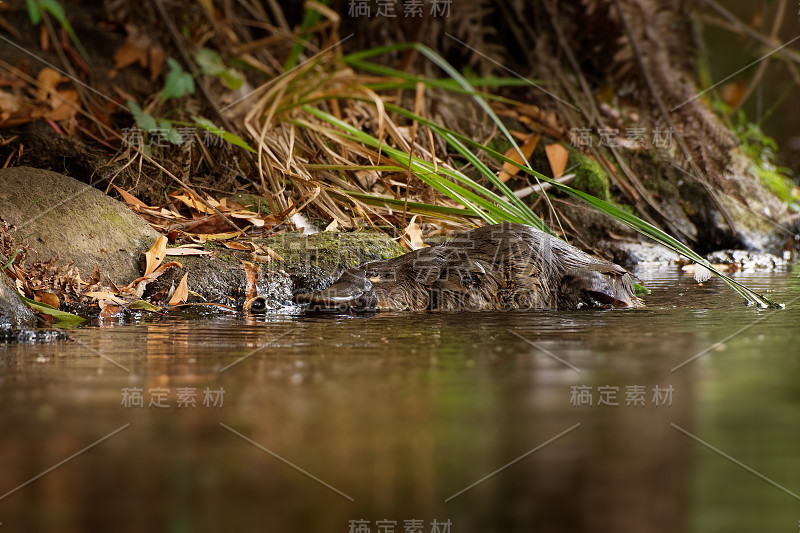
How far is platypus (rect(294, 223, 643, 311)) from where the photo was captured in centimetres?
358

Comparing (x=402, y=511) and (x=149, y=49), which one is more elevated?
(x=149, y=49)

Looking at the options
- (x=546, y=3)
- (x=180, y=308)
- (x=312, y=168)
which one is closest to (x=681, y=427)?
(x=180, y=308)

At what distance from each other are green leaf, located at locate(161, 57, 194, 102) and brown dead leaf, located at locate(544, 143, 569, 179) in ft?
9.42

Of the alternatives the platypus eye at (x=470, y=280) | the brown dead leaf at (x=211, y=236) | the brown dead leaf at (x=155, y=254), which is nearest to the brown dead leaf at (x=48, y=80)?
the brown dead leaf at (x=211, y=236)

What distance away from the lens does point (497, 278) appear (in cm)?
364

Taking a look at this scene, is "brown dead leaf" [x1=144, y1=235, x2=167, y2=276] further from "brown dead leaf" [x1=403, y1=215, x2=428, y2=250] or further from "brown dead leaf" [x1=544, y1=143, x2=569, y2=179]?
"brown dead leaf" [x1=544, y1=143, x2=569, y2=179]

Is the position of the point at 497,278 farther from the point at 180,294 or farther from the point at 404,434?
the point at 404,434

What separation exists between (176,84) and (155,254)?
75.5 inches

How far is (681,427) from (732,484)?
0.29 m

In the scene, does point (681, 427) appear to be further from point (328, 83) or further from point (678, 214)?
point (678, 214)

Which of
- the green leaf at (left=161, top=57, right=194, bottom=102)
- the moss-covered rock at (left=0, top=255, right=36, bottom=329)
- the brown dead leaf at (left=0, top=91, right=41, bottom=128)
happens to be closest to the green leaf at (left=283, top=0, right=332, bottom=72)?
the green leaf at (left=161, top=57, right=194, bottom=102)

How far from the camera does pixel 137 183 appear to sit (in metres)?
4.70

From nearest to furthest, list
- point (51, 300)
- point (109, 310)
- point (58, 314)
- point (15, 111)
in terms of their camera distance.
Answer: point (58, 314)
point (51, 300)
point (109, 310)
point (15, 111)

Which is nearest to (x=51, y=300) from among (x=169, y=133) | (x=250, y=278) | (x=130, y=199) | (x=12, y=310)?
(x=12, y=310)
